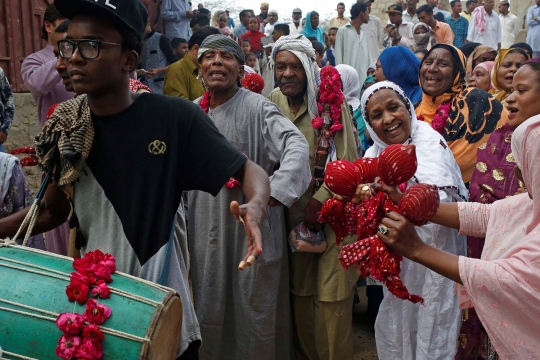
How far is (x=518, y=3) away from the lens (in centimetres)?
1952

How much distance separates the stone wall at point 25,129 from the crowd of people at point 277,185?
6.15ft

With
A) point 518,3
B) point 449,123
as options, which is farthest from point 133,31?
point 518,3

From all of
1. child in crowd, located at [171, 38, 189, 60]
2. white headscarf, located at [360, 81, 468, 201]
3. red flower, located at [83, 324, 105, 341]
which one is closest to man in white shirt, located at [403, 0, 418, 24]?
child in crowd, located at [171, 38, 189, 60]

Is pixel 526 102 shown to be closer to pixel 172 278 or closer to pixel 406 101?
pixel 406 101

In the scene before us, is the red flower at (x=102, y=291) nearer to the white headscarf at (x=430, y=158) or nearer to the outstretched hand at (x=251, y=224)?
the outstretched hand at (x=251, y=224)

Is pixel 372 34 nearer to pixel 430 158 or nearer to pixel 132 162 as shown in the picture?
pixel 430 158

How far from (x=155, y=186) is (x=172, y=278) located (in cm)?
38

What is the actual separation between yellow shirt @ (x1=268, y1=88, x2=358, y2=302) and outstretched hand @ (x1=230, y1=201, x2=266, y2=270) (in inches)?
77.7

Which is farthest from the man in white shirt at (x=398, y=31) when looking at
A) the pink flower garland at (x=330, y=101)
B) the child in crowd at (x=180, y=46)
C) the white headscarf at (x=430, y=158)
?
the white headscarf at (x=430, y=158)

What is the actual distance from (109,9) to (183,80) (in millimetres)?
4977

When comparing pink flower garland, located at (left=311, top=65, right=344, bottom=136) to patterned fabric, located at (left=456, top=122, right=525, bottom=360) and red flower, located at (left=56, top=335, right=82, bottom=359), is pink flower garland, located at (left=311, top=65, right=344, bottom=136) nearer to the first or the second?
patterned fabric, located at (left=456, top=122, right=525, bottom=360)

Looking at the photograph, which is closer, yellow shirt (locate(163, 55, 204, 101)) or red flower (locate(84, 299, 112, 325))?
red flower (locate(84, 299, 112, 325))

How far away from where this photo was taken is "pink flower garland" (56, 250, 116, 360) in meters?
1.92

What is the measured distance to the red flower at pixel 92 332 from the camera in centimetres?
194
